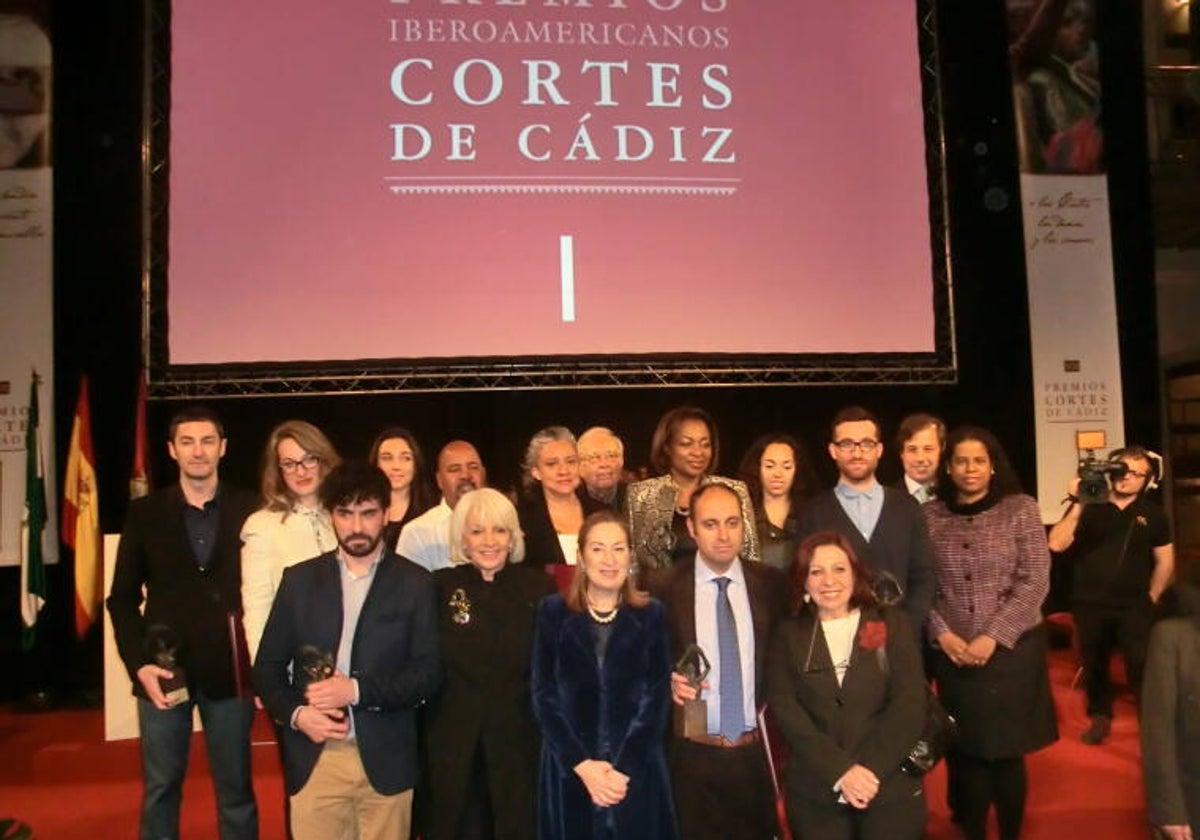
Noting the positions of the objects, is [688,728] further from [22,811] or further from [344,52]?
[344,52]

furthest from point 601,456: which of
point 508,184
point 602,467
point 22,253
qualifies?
point 22,253

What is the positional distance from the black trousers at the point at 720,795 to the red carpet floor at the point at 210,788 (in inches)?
43.9

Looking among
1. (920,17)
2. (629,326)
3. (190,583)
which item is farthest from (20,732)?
(920,17)

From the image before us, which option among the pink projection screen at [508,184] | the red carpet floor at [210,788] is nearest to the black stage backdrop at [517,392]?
the pink projection screen at [508,184]

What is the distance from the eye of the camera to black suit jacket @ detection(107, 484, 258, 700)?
3.13 m

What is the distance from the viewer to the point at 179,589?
3.17 m

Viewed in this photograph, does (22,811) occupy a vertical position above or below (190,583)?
below

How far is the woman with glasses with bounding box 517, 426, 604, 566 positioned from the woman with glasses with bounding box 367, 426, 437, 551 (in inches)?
14.4

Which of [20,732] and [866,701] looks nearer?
[866,701]

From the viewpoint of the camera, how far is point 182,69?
528cm

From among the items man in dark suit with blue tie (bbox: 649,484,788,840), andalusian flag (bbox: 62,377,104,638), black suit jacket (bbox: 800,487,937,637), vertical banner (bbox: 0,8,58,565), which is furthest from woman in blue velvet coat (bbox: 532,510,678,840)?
vertical banner (bbox: 0,8,58,565)

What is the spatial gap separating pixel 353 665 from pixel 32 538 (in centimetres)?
313

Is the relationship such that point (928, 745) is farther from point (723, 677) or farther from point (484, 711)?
point (484, 711)

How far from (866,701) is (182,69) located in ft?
14.7
